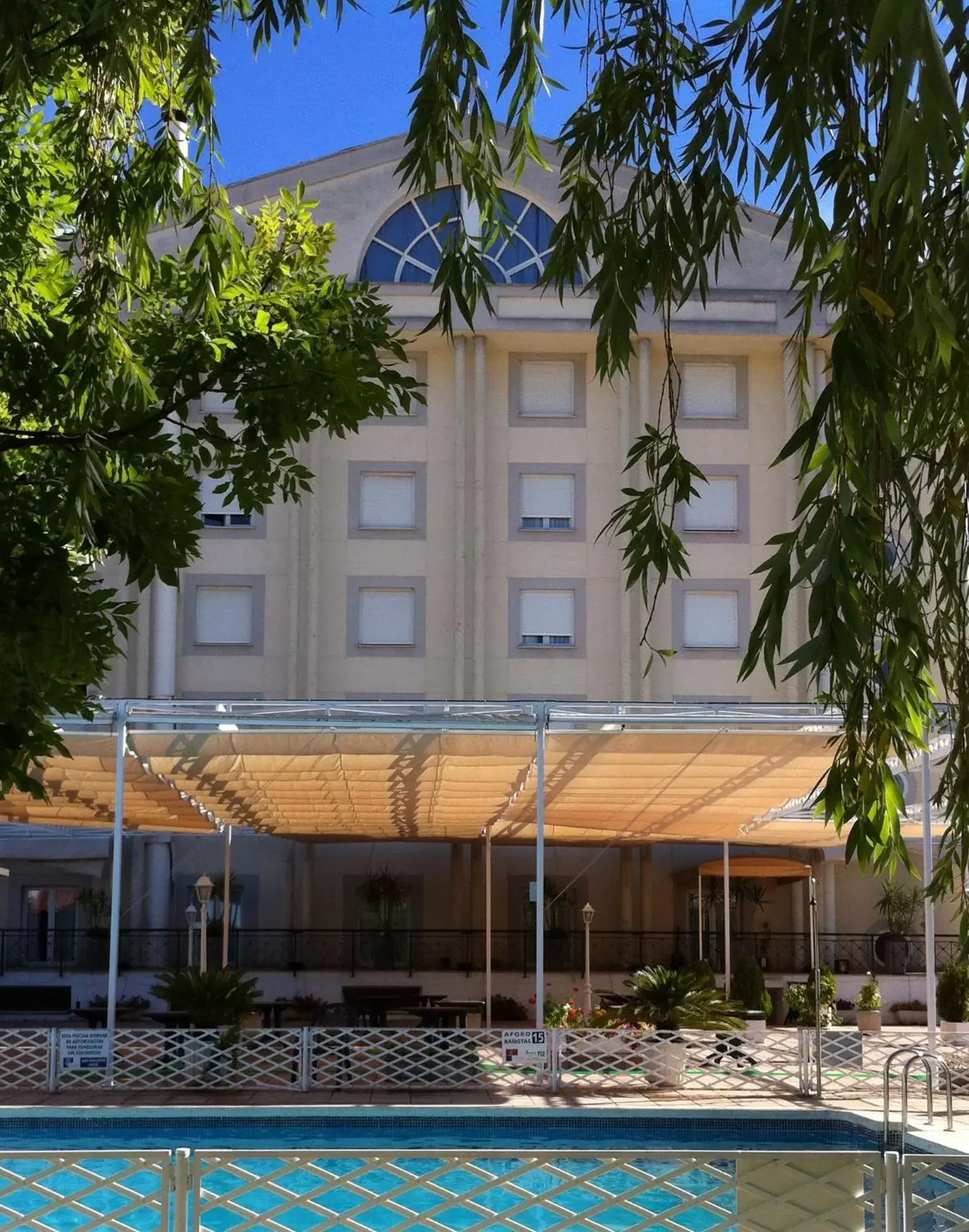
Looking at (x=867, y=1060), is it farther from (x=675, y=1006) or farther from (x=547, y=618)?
(x=547, y=618)

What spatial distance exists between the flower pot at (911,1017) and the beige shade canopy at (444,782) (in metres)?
3.10

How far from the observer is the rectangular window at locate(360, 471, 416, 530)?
29203mm

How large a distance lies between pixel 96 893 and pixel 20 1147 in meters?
15.6

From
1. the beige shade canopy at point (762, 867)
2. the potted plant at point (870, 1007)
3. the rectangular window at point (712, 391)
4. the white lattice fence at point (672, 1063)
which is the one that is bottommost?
the potted plant at point (870, 1007)

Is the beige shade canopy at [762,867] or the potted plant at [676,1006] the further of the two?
the beige shade canopy at [762,867]

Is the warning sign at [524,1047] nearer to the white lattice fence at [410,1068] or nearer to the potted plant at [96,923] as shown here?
the white lattice fence at [410,1068]

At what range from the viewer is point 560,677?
28938mm

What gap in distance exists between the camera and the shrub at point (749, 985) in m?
21.6

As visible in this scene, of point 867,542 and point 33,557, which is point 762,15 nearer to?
point 867,542

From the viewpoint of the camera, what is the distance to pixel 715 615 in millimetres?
29172

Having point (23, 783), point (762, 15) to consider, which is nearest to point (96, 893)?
point (23, 783)

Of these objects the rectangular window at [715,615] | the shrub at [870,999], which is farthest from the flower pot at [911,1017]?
the rectangular window at [715,615]

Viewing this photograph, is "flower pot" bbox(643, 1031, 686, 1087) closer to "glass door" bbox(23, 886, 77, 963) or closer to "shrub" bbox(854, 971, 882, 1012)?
"shrub" bbox(854, 971, 882, 1012)

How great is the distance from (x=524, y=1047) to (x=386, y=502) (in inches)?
610
